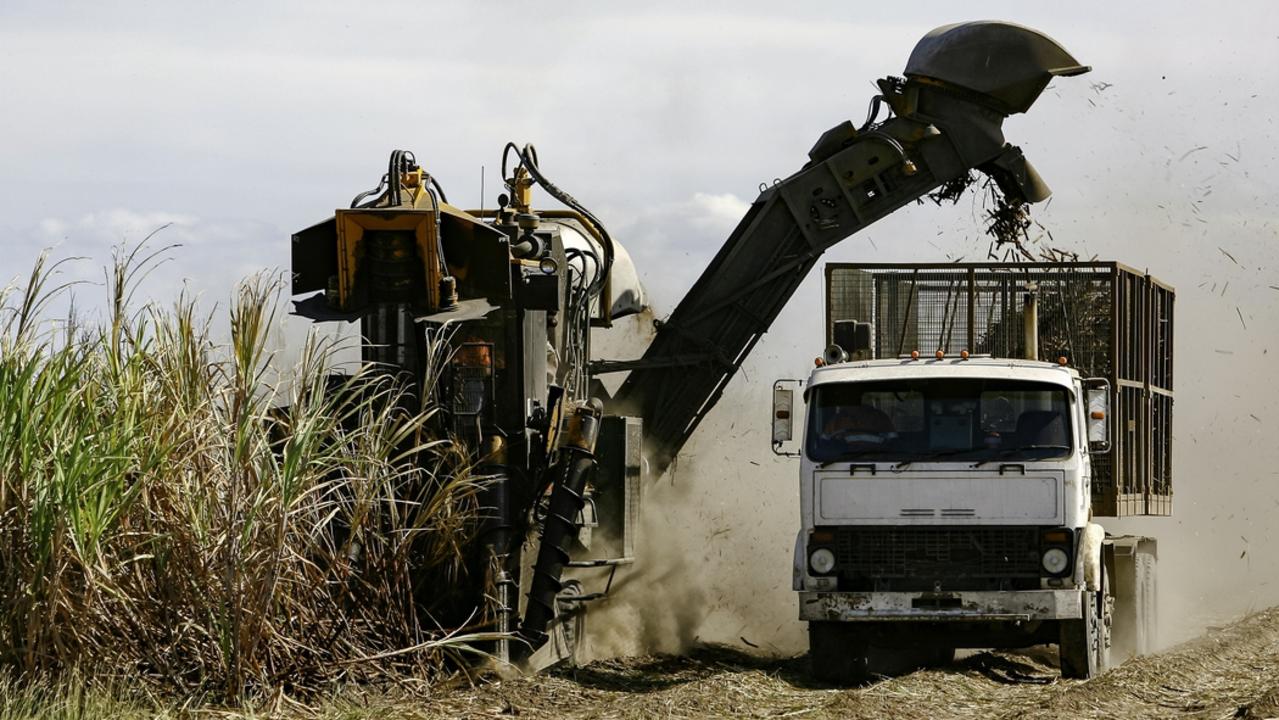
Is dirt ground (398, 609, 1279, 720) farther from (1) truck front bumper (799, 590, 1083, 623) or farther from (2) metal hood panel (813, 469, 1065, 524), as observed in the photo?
(2) metal hood panel (813, 469, 1065, 524)

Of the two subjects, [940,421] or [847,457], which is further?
[940,421]

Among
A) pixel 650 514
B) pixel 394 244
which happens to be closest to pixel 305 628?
pixel 394 244

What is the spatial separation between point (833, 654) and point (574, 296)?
3.74 metres

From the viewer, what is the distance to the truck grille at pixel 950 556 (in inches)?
495

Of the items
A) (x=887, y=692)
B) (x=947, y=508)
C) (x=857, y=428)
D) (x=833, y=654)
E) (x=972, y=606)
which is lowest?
(x=887, y=692)

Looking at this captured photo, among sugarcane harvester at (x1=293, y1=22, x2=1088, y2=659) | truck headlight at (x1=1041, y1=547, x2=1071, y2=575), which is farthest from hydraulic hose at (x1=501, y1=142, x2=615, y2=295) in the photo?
truck headlight at (x1=1041, y1=547, x2=1071, y2=575)

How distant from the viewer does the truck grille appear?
1256 centimetres

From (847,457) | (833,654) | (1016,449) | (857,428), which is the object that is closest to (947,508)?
(1016,449)

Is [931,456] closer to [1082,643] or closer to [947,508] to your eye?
[947,508]

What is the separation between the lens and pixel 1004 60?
15.9 meters

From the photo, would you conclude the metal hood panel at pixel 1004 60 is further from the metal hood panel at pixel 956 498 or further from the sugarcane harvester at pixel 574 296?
the metal hood panel at pixel 956 498

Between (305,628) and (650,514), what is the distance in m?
6.80

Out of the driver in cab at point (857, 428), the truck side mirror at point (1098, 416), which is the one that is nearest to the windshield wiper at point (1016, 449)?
the truck side mirror at point (1098, 416)

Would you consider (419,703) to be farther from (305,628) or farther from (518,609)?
(518,609)
